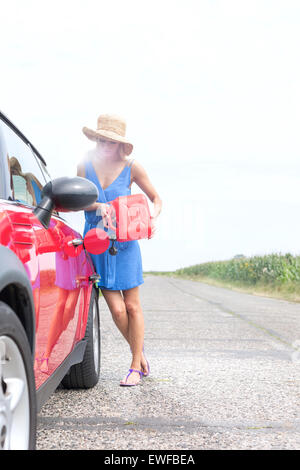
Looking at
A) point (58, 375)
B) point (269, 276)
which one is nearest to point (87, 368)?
point (58, 375)

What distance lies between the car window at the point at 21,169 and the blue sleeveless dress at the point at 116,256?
86 centimetres

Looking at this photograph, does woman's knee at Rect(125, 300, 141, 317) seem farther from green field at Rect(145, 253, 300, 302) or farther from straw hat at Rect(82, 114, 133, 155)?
green field at Rect(145, 253, 300, 302)

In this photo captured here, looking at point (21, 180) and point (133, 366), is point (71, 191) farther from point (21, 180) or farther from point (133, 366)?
point (133, 366)

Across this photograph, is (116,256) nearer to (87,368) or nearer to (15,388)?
(87,368)

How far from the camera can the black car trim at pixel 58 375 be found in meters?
2.51

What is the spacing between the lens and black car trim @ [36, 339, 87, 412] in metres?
2.51

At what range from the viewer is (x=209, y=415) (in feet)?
11.8

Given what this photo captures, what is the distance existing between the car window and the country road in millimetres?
1208

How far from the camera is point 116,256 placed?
14.4ft

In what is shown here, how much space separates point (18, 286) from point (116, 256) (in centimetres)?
233

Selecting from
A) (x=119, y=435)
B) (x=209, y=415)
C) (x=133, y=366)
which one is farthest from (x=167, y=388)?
(x=119, y=435)

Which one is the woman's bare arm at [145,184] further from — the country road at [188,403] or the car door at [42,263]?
the country road at [188,403]

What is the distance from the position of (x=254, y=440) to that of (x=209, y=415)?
574mm

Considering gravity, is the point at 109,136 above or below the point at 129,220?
above
